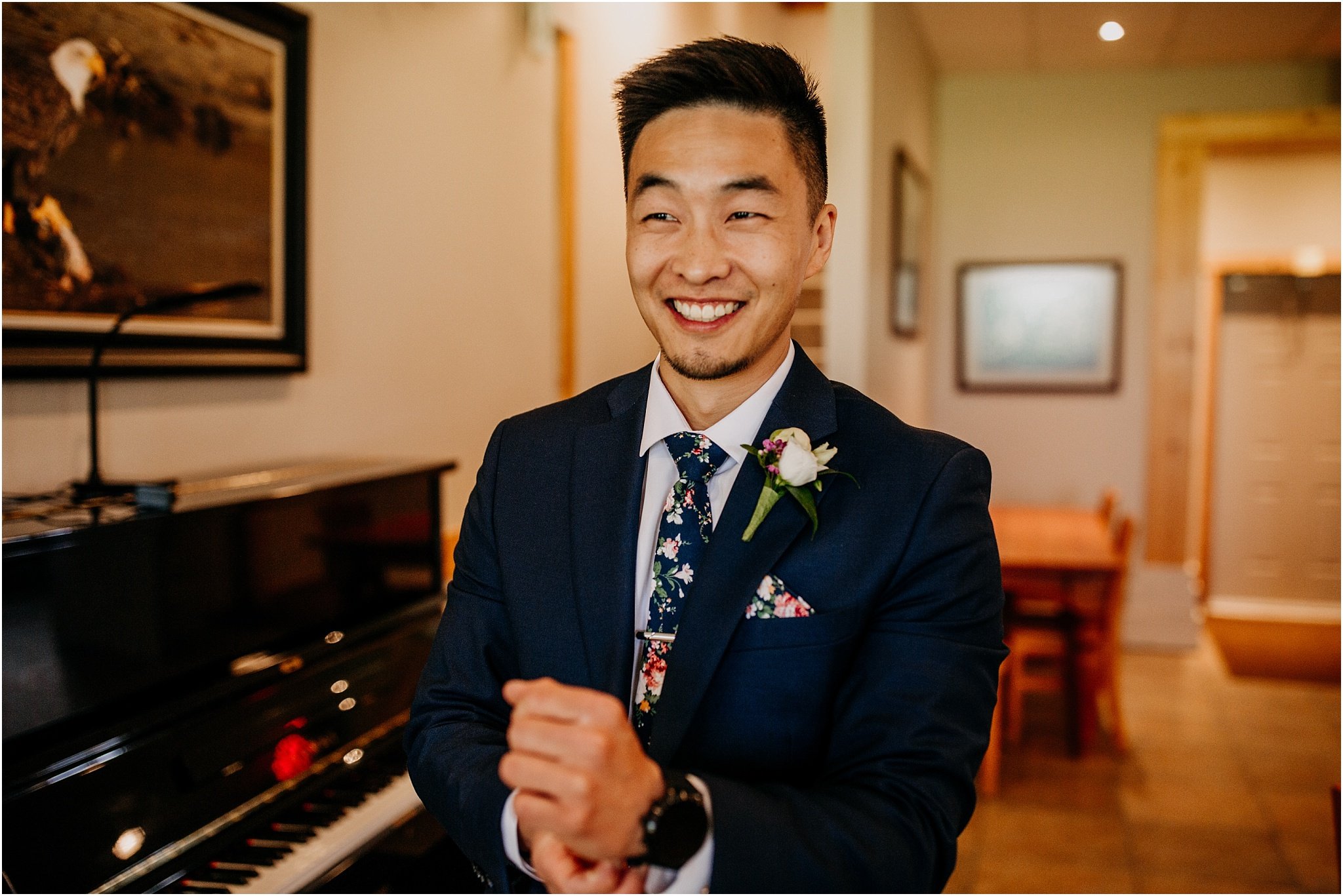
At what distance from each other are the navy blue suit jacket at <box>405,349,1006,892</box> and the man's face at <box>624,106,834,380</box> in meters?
0.11

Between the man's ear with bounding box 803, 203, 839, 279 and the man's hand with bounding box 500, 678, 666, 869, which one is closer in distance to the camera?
the man's hand with bounding box 500, 678, 666, 869

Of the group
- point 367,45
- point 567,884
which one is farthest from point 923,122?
point 567,884

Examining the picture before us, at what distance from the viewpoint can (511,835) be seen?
1.03 m

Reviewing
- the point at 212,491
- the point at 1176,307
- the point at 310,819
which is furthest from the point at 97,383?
the point at 1176,307

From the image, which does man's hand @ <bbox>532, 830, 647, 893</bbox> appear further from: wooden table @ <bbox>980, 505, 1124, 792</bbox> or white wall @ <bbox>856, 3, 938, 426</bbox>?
white wall @ <bbox>856, 3, 938, 426</bbox>

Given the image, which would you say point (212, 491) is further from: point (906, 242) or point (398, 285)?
point (906, 242)

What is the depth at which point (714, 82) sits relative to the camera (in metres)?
1.12

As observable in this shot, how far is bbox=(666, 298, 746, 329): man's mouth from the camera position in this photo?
114 centimetres

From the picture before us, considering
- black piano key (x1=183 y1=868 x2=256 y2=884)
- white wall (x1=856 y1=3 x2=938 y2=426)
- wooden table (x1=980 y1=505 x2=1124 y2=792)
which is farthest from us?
white wall (x1=856 y1=3 x2=938 y2=426)

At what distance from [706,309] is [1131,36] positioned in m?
3.92

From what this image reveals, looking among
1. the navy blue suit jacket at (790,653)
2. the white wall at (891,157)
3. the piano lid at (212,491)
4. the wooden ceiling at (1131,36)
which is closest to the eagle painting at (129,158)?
the piano lid at (212,491)

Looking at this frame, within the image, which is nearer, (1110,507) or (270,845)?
(270,845)

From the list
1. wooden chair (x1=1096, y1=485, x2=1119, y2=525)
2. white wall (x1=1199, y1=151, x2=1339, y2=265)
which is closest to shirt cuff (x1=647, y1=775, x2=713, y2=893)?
wooden chair (x1=1096, y1=485, x2=1119, y2=525)

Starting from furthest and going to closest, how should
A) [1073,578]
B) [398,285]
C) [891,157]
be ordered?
[891,157]
[1073,578]
[398,285]
